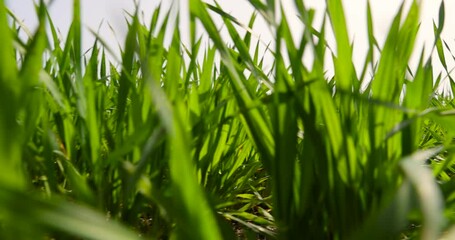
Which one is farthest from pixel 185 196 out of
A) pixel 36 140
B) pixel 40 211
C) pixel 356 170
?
pixel 36 140

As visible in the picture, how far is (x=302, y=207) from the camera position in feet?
1.92

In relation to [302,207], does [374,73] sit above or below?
above

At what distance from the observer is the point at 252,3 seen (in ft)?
2.15

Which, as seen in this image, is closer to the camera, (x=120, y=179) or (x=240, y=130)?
(x=120, y=179)

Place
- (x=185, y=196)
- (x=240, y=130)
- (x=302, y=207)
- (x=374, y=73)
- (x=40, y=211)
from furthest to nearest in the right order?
(x=240, y=130), (x=374, y=73), (x=302, y=207), (x=185, y=196), (x=40, y=211)

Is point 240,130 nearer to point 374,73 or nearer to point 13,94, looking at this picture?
point 374,73

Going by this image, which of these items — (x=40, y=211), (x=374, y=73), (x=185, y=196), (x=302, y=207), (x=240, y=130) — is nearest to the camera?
(x=40, y=211)

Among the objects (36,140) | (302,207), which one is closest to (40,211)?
(302,207)

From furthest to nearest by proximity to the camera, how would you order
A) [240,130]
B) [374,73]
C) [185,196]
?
[240,130] → [374,73] → [185,196]

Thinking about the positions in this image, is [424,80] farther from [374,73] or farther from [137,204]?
[137,204]

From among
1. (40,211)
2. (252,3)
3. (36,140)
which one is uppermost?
(252,3)

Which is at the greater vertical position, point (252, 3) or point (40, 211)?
point (252, 3)

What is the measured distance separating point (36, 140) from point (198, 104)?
0.27 m

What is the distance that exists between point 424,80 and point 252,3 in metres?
0.23
